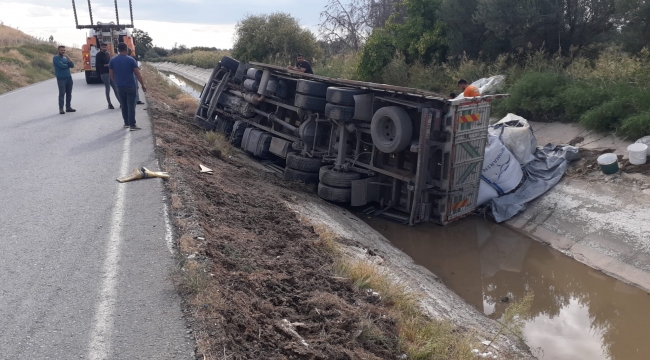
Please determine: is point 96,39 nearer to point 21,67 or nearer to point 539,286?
point 21,67

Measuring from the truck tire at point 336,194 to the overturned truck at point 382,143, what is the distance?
2cm

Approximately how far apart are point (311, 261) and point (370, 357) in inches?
A: 68.1

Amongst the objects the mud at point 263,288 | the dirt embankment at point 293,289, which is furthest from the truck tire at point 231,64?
the mud at point 263,288

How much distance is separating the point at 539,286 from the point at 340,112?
4323 mm

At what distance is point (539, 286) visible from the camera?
291 inches

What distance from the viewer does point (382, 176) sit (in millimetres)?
9586

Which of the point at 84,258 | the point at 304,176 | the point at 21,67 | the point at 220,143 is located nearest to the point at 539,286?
the point at 304,176

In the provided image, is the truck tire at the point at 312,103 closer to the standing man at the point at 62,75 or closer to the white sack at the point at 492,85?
the white sack at the point at 492,85

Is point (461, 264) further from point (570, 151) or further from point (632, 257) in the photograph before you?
point (570, 151)

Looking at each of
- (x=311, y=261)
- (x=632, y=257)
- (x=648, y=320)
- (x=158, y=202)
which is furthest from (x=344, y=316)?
(x=632, y=257)

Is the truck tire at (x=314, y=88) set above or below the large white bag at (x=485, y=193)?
above

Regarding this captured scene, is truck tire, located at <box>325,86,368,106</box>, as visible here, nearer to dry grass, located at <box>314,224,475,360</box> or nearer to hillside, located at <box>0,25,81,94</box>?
dry grass, located at <box>314,224,475,360</box>

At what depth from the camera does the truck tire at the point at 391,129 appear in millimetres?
8461

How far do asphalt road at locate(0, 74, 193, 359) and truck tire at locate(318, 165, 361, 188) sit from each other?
3.12 meters
